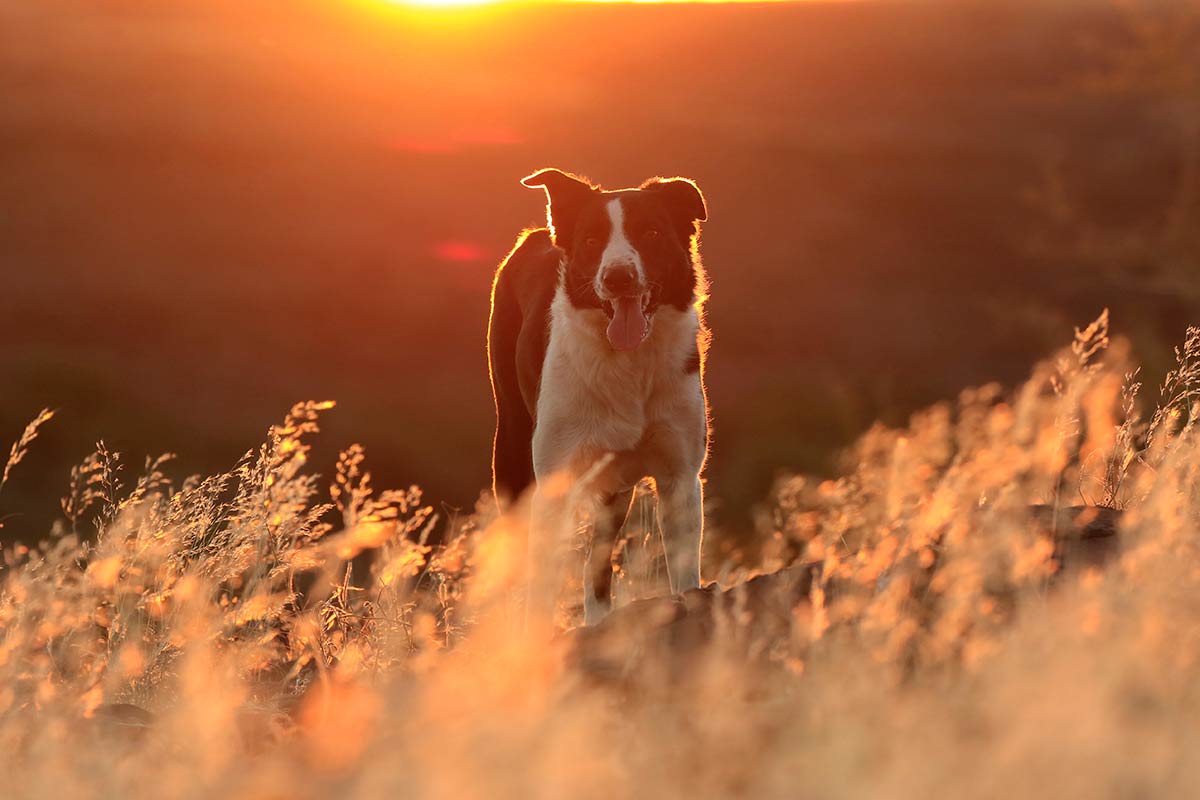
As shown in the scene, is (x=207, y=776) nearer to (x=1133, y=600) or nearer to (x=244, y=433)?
(x=1133, y=600)

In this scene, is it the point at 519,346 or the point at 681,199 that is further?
the point at 519,346

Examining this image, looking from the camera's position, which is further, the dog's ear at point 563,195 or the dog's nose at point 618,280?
the dog's ear at point 563,195

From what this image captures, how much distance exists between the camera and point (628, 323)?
20.6 feet

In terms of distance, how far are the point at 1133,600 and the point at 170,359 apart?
24.2 metres

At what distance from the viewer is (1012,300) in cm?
2850

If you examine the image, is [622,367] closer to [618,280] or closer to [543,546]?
[618,280]

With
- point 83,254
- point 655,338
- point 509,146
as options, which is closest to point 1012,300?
point 509,146

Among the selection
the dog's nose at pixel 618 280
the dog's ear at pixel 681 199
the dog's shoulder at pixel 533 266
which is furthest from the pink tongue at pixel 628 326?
the dog's shoulder at pixel 533 266

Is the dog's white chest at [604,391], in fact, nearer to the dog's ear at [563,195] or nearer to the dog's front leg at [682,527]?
the dog's front leg at [682,527]

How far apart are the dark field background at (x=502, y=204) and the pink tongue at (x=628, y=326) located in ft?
40.9

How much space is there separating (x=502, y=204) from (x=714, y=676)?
89.7 feet

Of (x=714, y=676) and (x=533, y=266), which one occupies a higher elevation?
(x=533, y=266)

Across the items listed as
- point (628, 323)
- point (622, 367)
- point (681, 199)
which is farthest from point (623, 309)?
point (681, 199)

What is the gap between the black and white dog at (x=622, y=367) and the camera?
20.4ft
